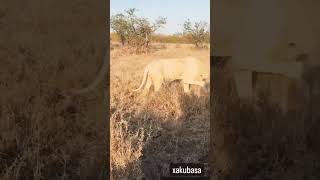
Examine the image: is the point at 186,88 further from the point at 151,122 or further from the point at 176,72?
the point at 151,122

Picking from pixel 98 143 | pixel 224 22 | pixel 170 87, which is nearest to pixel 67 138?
pixel 98 143

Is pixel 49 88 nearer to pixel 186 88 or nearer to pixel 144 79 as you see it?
pixel 144 79

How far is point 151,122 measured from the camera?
3.24 m

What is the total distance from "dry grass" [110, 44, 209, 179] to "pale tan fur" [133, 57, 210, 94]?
0.11 ft

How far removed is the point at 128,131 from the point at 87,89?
335 millimetres

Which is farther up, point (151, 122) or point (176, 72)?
point (176, 72)

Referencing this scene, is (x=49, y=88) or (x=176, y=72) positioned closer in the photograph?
(x=49, y=88)

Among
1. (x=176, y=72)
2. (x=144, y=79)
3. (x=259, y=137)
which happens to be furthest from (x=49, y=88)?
(x=259, y=137)

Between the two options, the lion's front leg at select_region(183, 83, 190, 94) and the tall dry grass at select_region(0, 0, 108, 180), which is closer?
the tall dry grass at select_region(0, 0, 108, 180)

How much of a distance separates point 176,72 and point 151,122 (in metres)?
0.32

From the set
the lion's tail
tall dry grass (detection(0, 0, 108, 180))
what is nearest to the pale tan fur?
the lion's tail

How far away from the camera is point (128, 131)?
322 cm

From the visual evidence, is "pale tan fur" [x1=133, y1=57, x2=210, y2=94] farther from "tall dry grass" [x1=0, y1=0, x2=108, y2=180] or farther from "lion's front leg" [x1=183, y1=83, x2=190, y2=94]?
"tall dry grass" [x1=0, y1=0, x2=108, y2=180]

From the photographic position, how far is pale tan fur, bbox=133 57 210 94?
3160 millimetres
